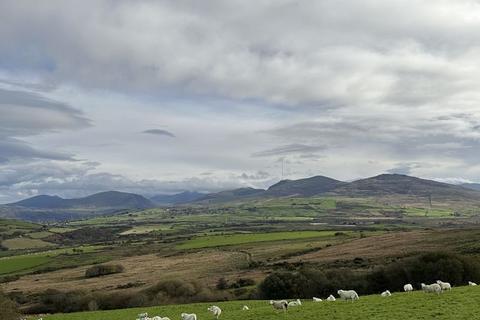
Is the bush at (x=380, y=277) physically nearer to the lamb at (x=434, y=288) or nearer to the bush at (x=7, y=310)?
the lamb at (x=434, y=288)

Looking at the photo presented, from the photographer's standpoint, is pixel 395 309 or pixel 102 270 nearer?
pixel 395 309

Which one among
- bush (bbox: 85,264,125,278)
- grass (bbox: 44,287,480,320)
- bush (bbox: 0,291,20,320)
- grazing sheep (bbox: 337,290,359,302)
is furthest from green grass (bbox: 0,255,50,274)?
grass (bbox: 44,287,480,320)

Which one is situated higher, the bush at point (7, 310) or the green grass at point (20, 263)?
the bush at point (7, 310)

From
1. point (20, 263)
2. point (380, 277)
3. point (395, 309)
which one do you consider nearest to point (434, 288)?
point (395, 309)

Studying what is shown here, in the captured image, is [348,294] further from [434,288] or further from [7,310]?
[7,310]

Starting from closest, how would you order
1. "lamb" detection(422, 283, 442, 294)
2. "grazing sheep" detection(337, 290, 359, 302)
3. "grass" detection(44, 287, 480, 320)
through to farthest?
"grass" detection(44, 287, 480, 320) → "lamb" detection(422, 283, 442, 294) → "grazing sheep" detection(337, 290, 359, 302)

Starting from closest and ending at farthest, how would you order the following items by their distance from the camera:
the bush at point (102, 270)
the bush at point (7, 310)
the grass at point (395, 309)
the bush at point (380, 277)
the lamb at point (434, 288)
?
the grass at point (395, 309) → the lamb at point (434, 288) → the bush at point (7, 310) → the bush at point (380, 277) → the bush at point (102, 270)

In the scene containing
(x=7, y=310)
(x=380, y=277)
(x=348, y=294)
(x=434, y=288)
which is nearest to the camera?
(x=434, y=288)

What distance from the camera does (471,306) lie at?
32969 millimetres

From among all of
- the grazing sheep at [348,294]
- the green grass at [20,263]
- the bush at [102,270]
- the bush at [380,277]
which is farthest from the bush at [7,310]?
the green grass at [20,263]

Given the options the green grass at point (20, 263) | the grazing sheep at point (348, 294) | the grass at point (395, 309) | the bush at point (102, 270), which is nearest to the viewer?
the grass at point (395, 309)

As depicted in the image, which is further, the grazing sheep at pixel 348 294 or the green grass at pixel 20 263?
the green grass at pixel 20 263

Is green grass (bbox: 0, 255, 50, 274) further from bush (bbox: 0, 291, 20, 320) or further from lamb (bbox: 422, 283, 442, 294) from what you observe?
lamb (bbox: 422, 283, 442, 294)

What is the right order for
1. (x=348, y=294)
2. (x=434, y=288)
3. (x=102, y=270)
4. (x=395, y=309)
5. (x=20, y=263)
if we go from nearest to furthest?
1. (x=395, y=309)
2. (x=434, y=288)
3. (x=348, y=294)
4. (x=102, y=270)
5. (x=20, y=263)
